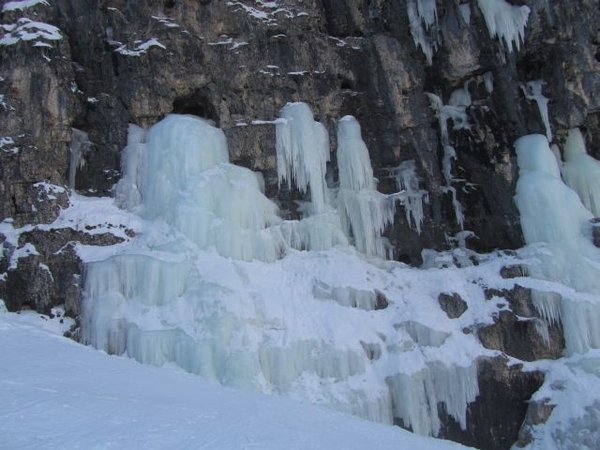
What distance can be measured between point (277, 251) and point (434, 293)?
15.1 ft

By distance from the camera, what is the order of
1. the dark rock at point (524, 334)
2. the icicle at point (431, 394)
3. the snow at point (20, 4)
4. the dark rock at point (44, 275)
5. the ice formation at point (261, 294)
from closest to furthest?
the ice formation at point (261, 294), the dark rock at point (44, 275), the icicle at point (431, 394), the dark rock at point (524, 334), the snow at point (20, 4)

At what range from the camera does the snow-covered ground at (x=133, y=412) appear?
662cm

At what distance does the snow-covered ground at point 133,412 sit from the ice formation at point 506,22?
49.9 feet

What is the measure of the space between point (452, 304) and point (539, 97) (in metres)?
8.14

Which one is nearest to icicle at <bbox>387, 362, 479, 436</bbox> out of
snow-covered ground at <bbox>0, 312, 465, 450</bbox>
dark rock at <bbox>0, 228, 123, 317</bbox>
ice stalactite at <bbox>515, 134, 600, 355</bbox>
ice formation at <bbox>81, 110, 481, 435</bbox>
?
ice formation at <bbox>81, 110, 481, 435</bbox>

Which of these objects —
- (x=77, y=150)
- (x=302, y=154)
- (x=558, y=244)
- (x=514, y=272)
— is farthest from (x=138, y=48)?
(x=558, y=244)

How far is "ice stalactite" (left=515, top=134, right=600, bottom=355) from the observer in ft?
57.8

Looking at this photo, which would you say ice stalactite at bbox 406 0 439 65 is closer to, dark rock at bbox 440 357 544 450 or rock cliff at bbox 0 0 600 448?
rock cliff at bbox 0 0 600 448

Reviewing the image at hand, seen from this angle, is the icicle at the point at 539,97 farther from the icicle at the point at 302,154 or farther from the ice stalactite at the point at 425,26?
the icicle at the point at 302,154

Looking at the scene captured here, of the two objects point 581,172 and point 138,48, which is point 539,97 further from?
point 138,48

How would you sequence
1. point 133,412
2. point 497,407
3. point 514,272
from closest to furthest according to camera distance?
1. point 133,412
2. point 497,407
3. point 514,272

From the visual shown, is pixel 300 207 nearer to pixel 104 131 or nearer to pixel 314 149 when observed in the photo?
pixel 314 149

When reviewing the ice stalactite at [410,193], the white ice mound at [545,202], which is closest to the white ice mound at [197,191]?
the ice stalactite at [410,193]

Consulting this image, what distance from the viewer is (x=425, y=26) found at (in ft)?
71.2
